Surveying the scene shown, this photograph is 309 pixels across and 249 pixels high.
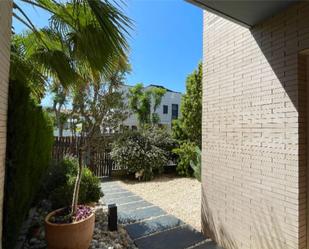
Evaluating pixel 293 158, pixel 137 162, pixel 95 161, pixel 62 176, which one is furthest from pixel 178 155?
pixel 293 158

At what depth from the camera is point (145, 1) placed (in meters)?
3.32

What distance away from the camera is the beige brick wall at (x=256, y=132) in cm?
268

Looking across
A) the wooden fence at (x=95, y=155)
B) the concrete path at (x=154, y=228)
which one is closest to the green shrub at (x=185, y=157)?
the wooden fence at (x=95, y=155)

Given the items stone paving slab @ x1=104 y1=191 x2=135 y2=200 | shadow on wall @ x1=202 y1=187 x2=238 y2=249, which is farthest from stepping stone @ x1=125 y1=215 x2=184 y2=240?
stone paving slab @ x1=104 y1=191 x2=135 y2=200

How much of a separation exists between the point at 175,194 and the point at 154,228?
95.6 inches

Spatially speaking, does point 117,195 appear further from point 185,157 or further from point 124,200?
point 185,157

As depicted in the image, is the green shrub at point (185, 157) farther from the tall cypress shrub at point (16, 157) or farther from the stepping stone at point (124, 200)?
the tall cypress shrub at point (16, 157)

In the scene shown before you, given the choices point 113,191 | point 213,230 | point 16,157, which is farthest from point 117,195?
point 16,157

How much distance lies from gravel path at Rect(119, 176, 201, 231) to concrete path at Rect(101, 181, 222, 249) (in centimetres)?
26

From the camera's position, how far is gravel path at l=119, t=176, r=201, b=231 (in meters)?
5.09

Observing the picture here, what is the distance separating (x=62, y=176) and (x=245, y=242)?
4010mm

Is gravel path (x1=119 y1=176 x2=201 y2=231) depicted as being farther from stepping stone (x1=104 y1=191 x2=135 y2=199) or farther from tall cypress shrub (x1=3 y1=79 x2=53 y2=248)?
tall cypress shrub (x1=3 y1=79 x2=53 y2=248)

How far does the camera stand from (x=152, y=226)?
442 centimetres

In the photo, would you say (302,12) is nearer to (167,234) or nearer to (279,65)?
(279,65)
